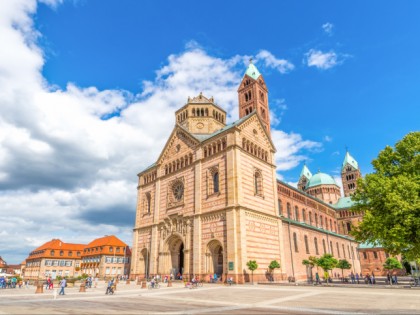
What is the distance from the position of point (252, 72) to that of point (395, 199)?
2121 inches

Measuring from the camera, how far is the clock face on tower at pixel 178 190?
42.9 m

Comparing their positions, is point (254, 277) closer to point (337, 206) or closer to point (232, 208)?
point (232, 208)

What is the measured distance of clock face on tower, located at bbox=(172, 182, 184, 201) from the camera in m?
42.9

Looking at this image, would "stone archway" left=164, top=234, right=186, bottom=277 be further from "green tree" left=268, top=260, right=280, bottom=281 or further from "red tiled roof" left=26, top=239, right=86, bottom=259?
"red tiled roof" left=26, top=239, right=86, bottom=259

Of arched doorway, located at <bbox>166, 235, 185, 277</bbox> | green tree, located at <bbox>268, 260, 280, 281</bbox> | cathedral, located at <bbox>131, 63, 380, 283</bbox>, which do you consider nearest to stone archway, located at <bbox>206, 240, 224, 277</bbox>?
cathedral, located at <bbox>131, 63, 380, 283</bbox>

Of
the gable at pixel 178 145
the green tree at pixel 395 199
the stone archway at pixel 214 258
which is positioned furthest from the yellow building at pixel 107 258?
the green tree at pixel 395 199

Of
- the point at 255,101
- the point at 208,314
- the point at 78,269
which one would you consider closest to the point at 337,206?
the point at 255,101

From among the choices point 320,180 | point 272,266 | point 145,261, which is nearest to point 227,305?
point 272,266

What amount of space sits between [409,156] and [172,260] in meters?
30.9

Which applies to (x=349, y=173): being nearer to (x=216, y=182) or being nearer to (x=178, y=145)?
(x=178, y=145)

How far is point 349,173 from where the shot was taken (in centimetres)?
9838

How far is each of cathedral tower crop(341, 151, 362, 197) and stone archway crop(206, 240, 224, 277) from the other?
7307cm

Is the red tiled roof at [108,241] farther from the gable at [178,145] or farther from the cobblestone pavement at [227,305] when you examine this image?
the cobblestone pavement at [227,305]

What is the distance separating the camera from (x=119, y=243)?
77.5 metres
